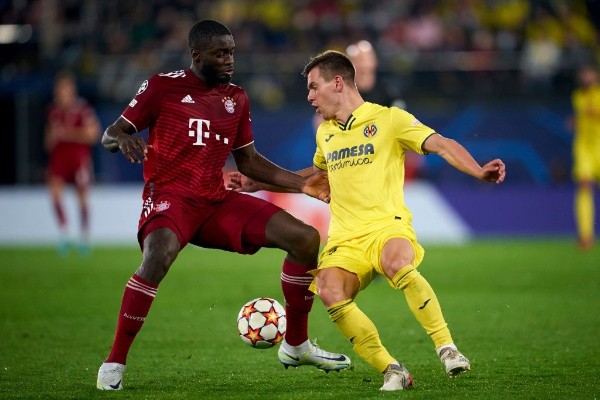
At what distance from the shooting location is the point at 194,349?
7.77 meters

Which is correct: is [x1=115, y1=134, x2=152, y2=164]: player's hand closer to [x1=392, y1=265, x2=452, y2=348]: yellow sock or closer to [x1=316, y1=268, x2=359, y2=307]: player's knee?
[x1=316, y1=268, x2=359, y2=307]: player's knee

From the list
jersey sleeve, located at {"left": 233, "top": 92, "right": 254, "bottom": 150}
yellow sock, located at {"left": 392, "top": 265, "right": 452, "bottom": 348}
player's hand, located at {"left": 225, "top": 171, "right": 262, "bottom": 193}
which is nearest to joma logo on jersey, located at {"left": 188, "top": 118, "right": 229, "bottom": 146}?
jersey sleeve, located at {"left": 233, "top": 92, "right": 254, "bottom": 150}

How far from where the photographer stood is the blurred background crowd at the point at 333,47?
1970 cm

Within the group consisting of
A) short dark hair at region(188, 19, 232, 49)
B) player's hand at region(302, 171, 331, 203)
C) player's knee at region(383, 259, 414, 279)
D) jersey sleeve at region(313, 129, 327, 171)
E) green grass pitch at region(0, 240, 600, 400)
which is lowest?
green grass pitch at region(0, 240, 600, 400)

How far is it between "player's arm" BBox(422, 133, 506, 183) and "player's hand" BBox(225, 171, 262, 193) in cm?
149

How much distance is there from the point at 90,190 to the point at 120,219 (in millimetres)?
807

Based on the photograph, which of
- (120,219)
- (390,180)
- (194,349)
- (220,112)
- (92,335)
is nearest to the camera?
(390,180)

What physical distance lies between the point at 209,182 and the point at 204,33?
948 millimetres

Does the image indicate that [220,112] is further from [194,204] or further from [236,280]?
[236,280]

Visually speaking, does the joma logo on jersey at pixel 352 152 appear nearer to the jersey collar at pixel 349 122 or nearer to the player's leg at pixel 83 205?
the jersey collar at pixel 349 122

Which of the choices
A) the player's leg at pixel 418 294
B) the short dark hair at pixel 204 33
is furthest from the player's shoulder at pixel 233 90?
the player's leg at pixel 418 294

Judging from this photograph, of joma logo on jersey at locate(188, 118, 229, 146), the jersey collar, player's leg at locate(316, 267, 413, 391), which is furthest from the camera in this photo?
joma logo on jersey at locate(188, 118, 229, 146)

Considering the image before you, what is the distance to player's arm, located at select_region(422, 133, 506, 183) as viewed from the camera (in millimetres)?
5723

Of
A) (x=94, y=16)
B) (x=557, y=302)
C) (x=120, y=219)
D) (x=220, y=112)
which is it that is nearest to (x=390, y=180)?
(x=220, y=112)
